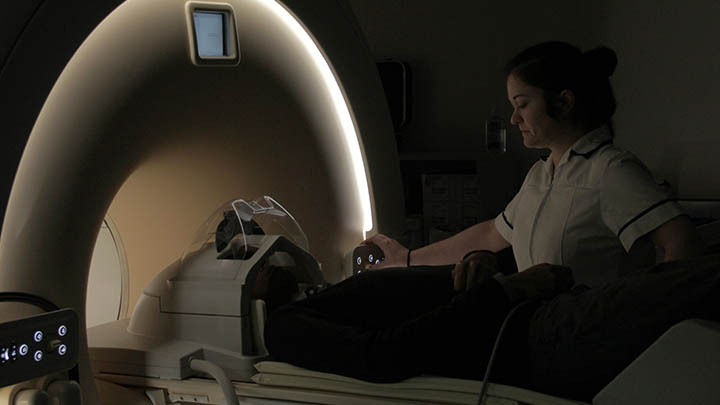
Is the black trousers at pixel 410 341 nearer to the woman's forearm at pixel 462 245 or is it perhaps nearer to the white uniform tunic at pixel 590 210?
the white uniform tunic at pixel 590 210

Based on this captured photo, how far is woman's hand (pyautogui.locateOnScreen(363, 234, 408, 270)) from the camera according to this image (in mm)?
1713

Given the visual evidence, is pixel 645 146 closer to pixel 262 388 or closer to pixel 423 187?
pixel 423 187

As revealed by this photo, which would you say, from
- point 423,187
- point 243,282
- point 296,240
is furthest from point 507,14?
point 243,282

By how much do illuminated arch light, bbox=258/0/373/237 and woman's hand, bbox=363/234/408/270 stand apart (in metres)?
0.03

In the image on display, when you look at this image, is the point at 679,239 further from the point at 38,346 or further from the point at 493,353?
the point at 38,346

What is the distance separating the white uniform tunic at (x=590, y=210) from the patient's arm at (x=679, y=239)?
0.02 metres

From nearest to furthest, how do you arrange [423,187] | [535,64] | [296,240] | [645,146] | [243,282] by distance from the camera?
[243,282] → [296,240] → [535,64] → [645,146] → [423,187]

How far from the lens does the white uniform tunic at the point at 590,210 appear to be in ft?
4.80

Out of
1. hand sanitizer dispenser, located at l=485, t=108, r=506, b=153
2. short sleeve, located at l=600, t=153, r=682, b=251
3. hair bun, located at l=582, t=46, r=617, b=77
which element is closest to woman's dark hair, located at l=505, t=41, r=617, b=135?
hair bun, located at l=582, t=46, r=617, b=77

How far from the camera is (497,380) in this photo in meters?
1.02

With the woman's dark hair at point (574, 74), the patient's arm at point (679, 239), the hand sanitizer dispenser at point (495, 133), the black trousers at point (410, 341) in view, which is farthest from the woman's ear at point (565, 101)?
the hand sanitizer dispenser at point (495, 133)

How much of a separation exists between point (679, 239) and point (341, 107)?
30.6 inches

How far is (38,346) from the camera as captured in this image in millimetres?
901

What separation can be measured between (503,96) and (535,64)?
214 centimetres
